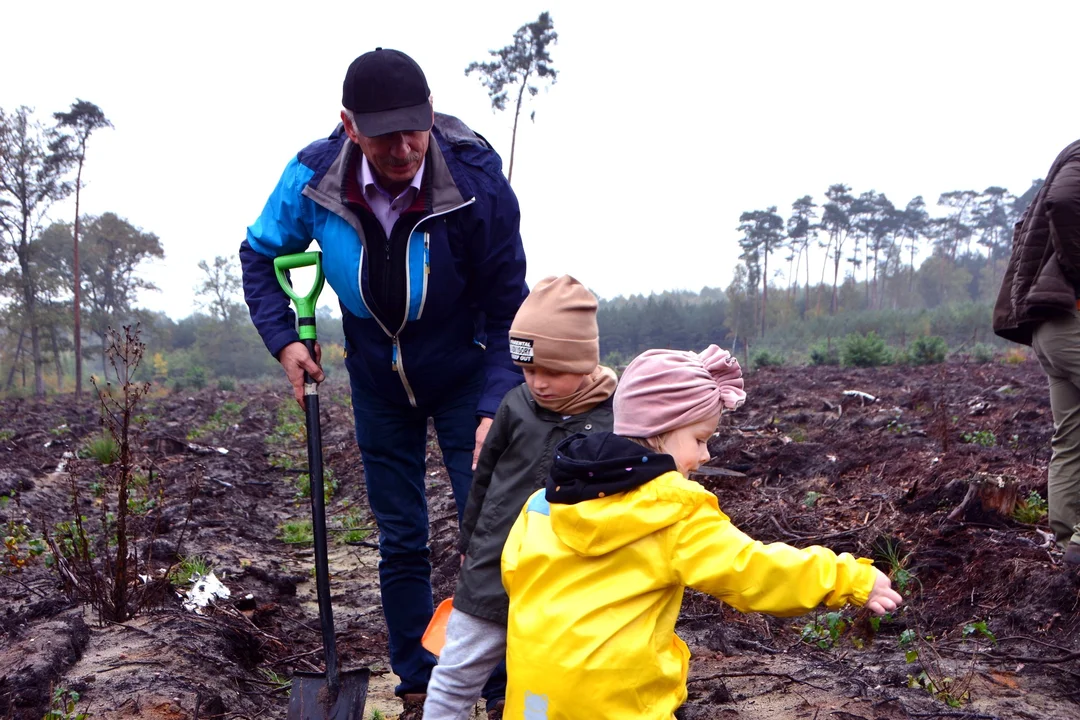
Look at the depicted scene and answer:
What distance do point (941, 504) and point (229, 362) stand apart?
2502 inches

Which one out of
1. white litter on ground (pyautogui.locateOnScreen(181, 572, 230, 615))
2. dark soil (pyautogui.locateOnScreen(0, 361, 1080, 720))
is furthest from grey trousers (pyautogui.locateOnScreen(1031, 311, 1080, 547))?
white litter on ground (pyautogui.locateOnScreen(181, 572, 230, 615))

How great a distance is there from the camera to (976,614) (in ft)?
11.1

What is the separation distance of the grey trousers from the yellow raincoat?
8.72 feet

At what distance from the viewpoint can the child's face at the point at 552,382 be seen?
2.25 meters

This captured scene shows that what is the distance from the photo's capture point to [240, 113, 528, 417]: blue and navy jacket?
2562 mm

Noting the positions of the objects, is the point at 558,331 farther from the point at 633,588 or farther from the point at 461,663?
the point at 461,663

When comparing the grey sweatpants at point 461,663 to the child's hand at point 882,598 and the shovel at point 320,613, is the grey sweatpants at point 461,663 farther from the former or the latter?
the child's hand at point 882,598

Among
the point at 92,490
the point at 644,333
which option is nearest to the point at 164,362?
the point at 644,333

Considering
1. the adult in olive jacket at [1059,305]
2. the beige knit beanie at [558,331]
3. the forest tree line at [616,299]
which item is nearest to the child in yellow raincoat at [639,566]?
the beige knit beanie at [558,331]

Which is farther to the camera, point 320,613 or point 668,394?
point 320,613

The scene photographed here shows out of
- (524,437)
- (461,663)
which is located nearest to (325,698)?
(461,663)

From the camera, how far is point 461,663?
7.46ft

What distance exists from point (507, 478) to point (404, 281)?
676 mm

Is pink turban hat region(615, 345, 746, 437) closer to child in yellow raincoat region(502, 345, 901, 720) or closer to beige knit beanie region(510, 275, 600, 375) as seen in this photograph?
child in yellow raincoat region(502, 345, 901, 720)
